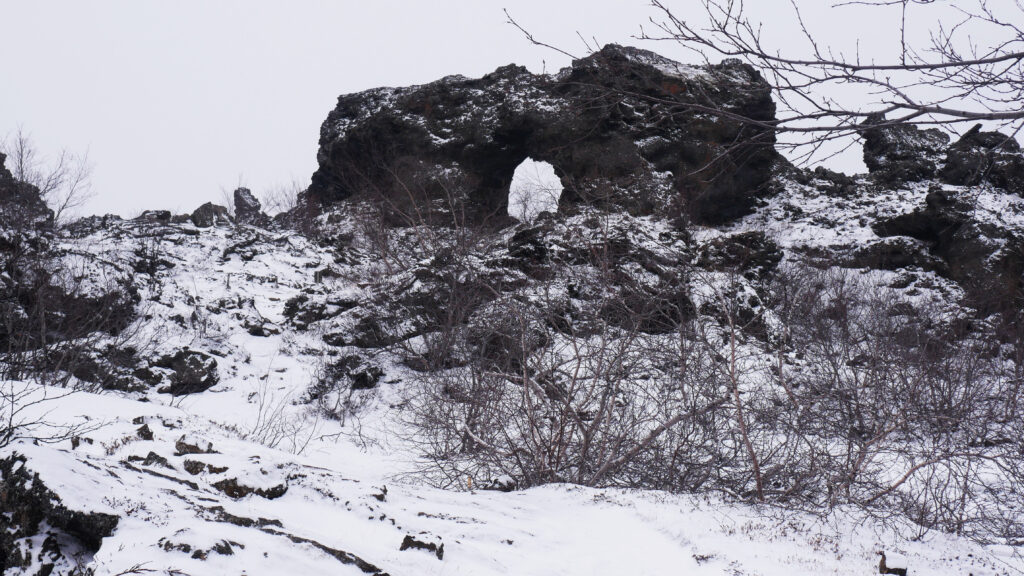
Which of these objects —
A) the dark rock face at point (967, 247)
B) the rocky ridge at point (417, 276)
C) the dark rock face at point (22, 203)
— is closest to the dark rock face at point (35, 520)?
the rocky ridge at point (417, 276)

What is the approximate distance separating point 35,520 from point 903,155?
28.2 metres

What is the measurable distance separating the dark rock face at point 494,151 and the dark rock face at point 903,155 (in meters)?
4.74

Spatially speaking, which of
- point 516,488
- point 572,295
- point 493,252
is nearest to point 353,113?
point 493,252

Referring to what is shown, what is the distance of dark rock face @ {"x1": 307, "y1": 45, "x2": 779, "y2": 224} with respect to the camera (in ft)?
64.0

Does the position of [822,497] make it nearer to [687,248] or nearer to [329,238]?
[687,248]

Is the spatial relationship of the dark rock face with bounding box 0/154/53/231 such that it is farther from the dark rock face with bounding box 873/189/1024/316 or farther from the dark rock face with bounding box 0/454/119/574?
the dark rock face with bounding box 873/189/1024/316

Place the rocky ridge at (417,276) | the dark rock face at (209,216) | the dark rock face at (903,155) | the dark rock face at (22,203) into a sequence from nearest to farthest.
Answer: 1. the rocky ridge at (417,276)
2. the dark rock face at (22,203)
3. the dark rock face at (903,155)
4. the dark rock face at (209,216)

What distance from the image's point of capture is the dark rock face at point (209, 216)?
23206 millimetres

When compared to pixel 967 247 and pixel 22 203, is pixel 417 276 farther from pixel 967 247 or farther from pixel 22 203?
pixel 967 247

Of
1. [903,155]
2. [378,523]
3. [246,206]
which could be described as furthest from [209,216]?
[903,155]

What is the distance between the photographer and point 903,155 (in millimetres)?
23703

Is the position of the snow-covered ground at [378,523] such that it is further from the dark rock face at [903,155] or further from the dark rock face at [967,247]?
the dark rock face at [903,155]

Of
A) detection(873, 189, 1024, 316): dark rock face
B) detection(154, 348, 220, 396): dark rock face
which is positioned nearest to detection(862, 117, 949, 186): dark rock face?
detection(873, 189, 1024, 316): dark rock face

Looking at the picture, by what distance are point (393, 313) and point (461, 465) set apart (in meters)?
7.73
